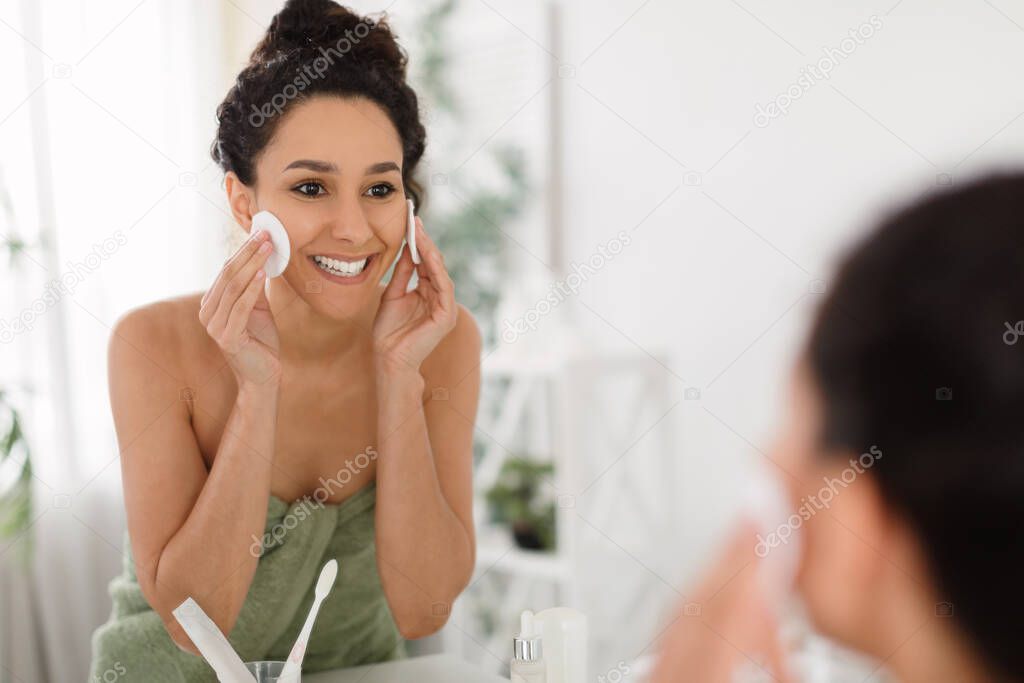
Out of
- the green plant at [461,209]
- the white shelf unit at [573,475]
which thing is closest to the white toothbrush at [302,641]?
the white shelf unit at [573,475]

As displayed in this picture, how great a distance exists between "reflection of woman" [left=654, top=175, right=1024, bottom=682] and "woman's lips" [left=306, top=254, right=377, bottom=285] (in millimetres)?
754

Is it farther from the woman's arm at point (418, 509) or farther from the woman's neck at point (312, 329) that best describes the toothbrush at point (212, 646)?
the woman's neck at point (312, 329)

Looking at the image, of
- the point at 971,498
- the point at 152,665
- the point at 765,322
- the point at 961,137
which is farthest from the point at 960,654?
the point at 765,322

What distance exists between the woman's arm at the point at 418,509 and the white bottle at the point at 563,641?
0.66 feet

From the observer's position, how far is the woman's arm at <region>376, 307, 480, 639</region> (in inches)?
42.6

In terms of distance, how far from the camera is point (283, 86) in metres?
1.07

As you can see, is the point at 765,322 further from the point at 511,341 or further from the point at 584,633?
the point at 584,633

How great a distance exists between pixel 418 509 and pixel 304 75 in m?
0.50

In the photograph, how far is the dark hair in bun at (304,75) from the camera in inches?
42.2

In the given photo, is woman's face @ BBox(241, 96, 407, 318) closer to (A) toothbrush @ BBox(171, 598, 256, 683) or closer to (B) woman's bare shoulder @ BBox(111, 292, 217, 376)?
(B) woman's bare shoulder @ BBox(111, 292, 217, 376)

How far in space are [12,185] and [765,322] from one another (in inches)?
57.0
